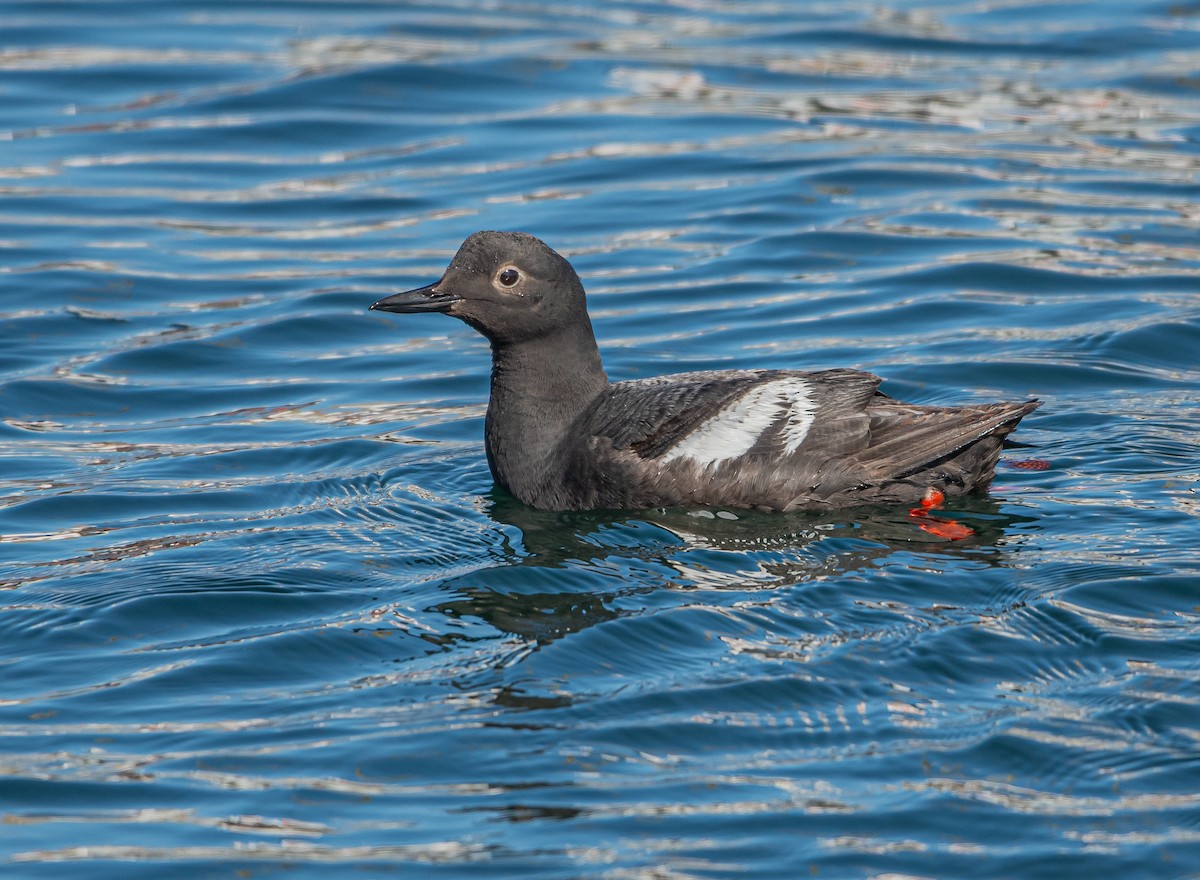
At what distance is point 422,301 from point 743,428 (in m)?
1.69

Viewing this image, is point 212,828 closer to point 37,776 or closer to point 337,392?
point 37,776

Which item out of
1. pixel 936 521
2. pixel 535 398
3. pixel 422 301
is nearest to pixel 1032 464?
pixel 936 521

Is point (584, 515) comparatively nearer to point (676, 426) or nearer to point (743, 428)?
point (676, 426)

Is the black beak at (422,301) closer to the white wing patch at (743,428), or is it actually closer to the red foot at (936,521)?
the white wing patch at (743,428)

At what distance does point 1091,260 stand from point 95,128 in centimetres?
950

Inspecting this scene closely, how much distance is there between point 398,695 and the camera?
19.5ft

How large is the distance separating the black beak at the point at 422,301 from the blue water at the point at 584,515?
96 cm

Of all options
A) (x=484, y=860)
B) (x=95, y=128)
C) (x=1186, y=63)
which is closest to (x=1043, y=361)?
(x=484, y=860)

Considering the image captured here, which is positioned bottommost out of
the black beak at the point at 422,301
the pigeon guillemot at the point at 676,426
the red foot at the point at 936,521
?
the red foot at the point at 936,521

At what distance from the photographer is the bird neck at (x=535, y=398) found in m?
8.06

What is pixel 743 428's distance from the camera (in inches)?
301

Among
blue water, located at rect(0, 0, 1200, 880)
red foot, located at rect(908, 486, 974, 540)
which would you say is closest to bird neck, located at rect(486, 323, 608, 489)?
blue water, located at rect(0, 0, 1200, 880)

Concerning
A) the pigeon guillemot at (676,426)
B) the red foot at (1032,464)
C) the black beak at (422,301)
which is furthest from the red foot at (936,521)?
the black beak at (422,301)

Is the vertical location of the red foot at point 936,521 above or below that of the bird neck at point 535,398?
below
